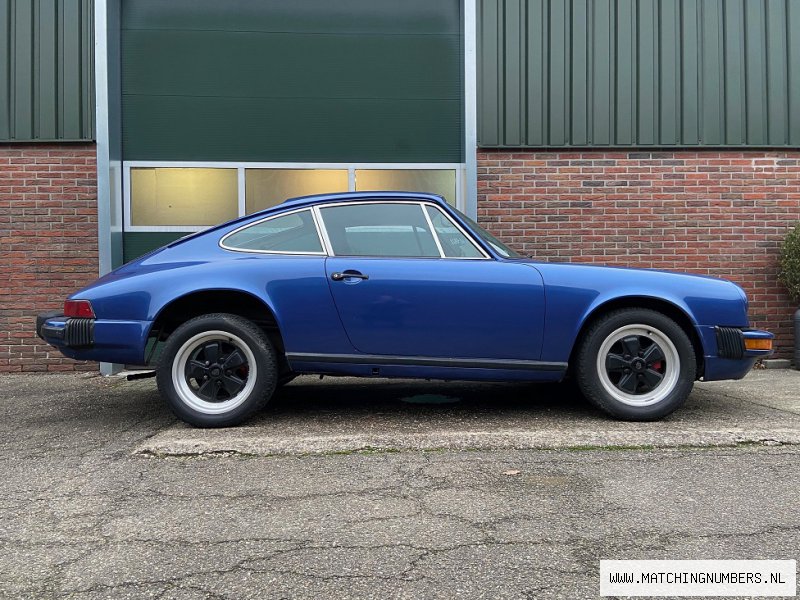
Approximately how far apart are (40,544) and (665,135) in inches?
263

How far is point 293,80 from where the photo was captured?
277 inches

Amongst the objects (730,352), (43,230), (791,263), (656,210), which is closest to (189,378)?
(730,352)

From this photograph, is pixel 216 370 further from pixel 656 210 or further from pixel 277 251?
pixel 656 210

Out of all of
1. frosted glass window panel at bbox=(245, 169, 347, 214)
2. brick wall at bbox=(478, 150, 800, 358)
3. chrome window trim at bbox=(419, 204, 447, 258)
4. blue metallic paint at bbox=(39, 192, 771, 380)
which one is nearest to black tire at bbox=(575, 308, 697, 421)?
blue metallic paint at bbox=(39, 192, 771, 380)

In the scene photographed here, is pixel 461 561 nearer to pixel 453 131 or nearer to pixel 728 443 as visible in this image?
pixel 728 443

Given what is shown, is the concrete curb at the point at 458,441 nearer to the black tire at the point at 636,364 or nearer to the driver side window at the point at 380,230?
the black tire at the point at 636,364

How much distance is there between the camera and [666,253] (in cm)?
698

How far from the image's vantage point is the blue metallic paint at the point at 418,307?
3.91m

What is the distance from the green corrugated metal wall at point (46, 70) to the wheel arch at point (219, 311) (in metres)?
3.35

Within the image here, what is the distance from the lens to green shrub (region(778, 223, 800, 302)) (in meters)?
6.69

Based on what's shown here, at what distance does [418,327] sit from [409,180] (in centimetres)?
356

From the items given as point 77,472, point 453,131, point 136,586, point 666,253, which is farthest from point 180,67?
point 136,586

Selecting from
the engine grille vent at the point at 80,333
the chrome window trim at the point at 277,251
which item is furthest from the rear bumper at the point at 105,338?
the chrome window trim at the point at 277,251

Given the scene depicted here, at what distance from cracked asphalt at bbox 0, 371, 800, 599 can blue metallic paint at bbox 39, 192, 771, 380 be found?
460mm
